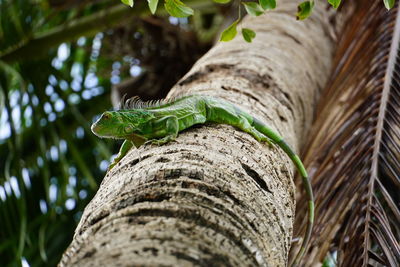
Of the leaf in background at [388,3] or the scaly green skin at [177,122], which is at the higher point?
the leaf in background at [388,3]

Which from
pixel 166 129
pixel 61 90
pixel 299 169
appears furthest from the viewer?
pixel 61 90

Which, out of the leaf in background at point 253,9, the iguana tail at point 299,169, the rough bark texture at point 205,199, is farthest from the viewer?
the iguana tail at point 299,169

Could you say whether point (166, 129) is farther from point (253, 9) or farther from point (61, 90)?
point (61, 90)

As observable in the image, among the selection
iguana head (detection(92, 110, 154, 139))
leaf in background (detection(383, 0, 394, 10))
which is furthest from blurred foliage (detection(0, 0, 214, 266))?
leaf in background (detection(383, 0, 394, 10))

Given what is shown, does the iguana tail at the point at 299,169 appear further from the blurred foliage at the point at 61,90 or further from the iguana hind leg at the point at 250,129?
the blurred foliage at the point at 61,90

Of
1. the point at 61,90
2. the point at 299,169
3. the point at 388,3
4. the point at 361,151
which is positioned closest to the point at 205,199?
Answer: the point at 388,3

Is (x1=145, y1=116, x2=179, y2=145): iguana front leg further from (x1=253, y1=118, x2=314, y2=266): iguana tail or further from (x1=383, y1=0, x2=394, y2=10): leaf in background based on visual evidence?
(x1=383, y1=0, x2=394, y2=10): leaf in background

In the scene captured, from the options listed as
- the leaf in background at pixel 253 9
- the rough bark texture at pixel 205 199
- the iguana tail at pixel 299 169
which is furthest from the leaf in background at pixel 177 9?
the iguana tail at pixel 299 169
